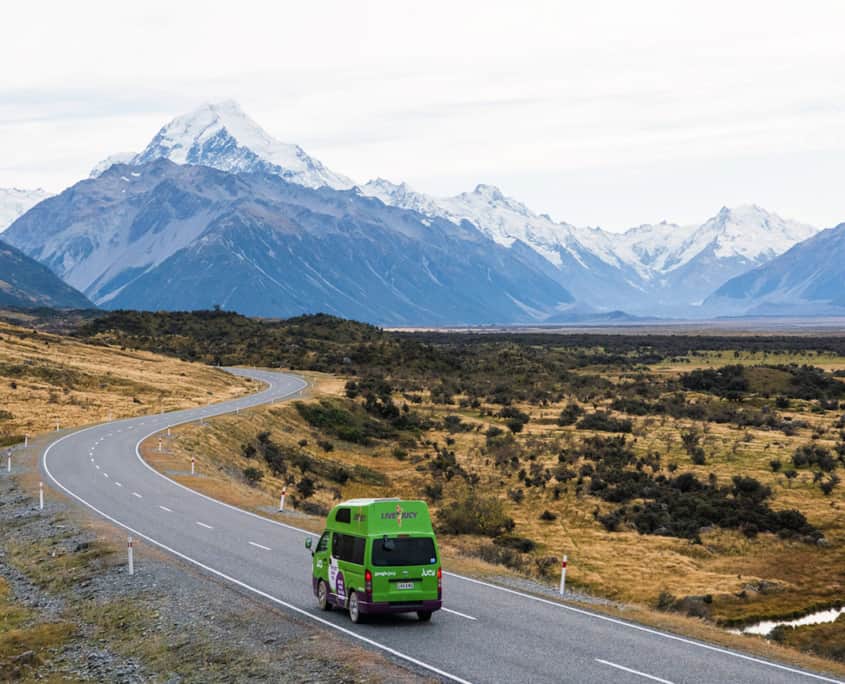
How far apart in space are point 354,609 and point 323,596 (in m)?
1.42

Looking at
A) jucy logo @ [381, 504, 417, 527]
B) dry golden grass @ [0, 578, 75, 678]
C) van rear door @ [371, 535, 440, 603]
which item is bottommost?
dry golden grass @ [0, 578, 75, 678]

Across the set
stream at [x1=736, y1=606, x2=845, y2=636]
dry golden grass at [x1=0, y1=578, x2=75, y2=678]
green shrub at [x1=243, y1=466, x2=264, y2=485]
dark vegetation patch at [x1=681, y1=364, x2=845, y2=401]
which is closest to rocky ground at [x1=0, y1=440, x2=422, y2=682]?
dry golden grass at [x1=0, y1=578, x2=75, y2=678]

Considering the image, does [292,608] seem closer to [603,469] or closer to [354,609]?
[354,609]

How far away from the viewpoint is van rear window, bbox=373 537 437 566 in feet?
69.5

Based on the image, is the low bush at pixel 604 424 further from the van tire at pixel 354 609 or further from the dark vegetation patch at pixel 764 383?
the van tire at pixel 354 609

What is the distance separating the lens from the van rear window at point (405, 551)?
2117 cm

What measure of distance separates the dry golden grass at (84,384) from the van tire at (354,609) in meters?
43.7

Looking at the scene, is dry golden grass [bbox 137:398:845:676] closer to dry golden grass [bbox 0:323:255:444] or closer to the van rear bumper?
the van rear bumper

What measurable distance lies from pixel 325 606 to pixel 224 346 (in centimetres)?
12553

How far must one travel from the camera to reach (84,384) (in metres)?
86.6

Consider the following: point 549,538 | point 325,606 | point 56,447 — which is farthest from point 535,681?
point 56,447

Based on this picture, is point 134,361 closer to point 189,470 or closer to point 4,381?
point 4,381

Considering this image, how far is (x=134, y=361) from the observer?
361 ft

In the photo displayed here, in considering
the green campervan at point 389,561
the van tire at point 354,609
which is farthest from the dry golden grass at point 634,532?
the green campervan at point 389,561
